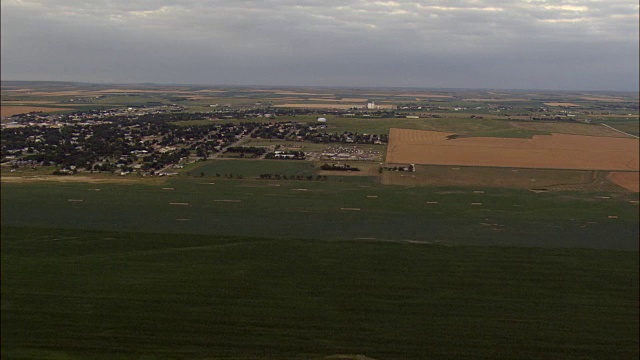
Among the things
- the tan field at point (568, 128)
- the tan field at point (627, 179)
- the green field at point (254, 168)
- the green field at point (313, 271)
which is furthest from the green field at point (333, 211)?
the tan field at point (568, 128)

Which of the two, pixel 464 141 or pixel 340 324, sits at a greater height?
pixel 464 141

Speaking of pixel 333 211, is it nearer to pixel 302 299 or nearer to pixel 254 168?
pixel 302 299

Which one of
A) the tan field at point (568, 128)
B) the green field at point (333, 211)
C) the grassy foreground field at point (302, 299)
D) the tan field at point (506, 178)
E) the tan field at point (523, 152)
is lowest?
the grassy foreground field at point (302, 299)

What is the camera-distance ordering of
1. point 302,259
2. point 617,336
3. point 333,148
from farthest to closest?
point 333,148
point 302,259
point 617,336

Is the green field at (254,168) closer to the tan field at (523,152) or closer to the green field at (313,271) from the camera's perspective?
the green field at (313,271)

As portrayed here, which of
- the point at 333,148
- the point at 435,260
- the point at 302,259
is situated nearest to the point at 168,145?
the point at 333,148

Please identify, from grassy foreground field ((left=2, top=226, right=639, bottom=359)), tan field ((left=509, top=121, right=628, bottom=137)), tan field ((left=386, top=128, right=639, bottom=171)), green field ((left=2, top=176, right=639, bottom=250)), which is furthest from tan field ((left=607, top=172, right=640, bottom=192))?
tan field ((left=509, top=121, right=628, bottom=137))

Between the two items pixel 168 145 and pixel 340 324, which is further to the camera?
pixel 168 145

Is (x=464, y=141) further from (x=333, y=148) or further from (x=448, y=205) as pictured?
(x=448, y=205)

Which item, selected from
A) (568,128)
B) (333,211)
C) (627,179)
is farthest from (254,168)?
(568,128)
